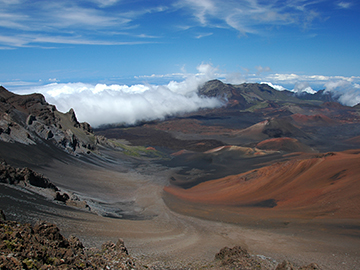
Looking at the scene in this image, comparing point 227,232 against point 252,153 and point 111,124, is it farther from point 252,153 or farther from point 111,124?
point 111,124

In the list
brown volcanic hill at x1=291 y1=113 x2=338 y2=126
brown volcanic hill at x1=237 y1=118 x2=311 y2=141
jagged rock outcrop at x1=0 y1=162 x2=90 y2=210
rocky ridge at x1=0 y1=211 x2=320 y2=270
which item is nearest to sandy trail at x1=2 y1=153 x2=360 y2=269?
rocky ridge at x1=0 y1=211 x2=320 y2=270

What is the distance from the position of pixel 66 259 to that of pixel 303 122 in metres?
180

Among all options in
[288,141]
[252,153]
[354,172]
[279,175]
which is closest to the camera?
[354,172]

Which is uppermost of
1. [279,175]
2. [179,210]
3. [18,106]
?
[18,106]

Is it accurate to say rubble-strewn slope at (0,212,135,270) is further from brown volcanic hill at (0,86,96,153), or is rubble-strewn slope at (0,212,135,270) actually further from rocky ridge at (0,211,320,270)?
brown volcanic hill at (0,86,96,153)

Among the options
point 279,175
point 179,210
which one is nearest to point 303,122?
point 279,175

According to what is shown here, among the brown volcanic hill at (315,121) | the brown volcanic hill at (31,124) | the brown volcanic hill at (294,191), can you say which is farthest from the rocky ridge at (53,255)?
the brown volcanic hill at (315,121)

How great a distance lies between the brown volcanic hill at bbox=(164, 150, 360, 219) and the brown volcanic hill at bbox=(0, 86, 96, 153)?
26.4 metres

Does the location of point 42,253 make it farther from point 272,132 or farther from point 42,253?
point 272,132

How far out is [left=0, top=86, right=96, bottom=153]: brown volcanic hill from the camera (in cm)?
4481

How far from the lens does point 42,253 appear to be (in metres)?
8.88

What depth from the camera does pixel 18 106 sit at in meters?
61.7

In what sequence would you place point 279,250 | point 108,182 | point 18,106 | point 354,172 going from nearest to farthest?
point 279,250 < point 354,172 < point 108,182 < point 18,106

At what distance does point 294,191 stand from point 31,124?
52.8 m
